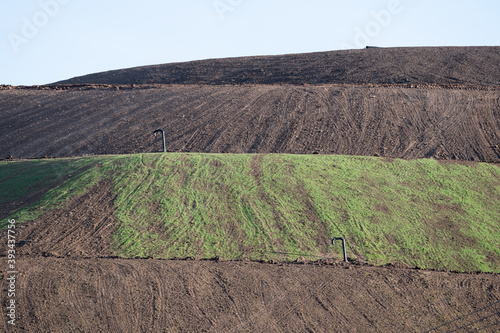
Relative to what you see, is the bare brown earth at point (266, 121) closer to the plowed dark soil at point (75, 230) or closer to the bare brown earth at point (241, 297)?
the plowed dark soil at point (75, 230)

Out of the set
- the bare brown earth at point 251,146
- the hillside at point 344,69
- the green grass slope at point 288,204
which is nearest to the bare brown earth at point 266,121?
the bare brown earth at point 251,146

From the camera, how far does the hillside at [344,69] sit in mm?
31297

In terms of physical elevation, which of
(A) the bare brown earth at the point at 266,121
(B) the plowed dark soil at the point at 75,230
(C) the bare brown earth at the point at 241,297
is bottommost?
(C) the bare brown earth at the point at 241,297

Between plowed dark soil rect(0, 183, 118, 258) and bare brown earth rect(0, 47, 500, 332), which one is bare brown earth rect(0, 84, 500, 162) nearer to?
bare brown earth rect(0, 47, 500, 332)

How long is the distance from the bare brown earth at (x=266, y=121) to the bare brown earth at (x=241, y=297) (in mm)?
8887

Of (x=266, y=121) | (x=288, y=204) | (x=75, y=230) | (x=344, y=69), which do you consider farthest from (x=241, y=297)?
(x=344, y=69)

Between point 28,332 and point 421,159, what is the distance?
47.2ft

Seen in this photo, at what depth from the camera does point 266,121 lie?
78.1 ft

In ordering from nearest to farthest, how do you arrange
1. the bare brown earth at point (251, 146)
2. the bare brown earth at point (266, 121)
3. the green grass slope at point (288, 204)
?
the bare brown earth at point (251, 146) < the green grass slope at point (288, 204) < the bare brown earth at point (266, 121)

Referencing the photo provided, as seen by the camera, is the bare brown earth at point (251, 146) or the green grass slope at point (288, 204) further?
the green grass slope at point (288, 204)

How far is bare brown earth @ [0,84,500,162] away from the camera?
21078mm

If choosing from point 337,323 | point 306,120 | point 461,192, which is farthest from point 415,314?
point 306,120

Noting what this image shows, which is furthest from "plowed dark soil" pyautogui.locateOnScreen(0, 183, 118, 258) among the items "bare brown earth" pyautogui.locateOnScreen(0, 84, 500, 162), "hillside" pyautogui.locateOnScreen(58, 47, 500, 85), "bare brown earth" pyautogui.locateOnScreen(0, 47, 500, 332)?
"hillside" pyautogui.locateOnScreen(58, 47, 500, 85)

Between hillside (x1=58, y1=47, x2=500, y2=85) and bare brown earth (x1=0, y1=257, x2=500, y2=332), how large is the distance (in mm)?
21055
